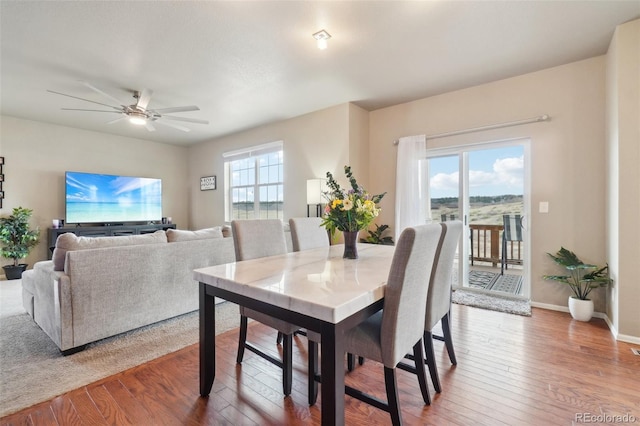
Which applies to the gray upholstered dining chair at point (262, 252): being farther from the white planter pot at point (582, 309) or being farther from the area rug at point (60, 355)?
the white planter pot at point (582, 309)

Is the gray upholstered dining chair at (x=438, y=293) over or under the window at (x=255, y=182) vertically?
under

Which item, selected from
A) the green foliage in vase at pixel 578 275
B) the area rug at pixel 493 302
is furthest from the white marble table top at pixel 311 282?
the green foliage in vase at pixel 578 275

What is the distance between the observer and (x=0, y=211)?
460cm

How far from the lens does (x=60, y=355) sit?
2.13 m

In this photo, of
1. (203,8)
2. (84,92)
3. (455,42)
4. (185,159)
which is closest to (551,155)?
(455,42)

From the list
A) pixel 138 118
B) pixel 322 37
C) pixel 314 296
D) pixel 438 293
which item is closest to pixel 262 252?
pixel 314 296

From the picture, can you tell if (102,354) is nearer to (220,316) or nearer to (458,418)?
(220,316)

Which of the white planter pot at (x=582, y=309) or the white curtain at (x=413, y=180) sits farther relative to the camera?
the white curtain at (x=413, y=180)

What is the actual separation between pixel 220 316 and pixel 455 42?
3452 mm

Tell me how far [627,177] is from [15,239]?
7636 millimetres

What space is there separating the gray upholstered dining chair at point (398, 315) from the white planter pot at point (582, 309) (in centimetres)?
241

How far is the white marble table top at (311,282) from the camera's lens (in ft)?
3.45

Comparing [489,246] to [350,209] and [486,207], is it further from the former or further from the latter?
[350,209]

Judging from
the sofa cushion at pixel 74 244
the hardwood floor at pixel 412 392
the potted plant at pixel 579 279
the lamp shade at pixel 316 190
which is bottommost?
the hardwood floor at pixel 412 392
